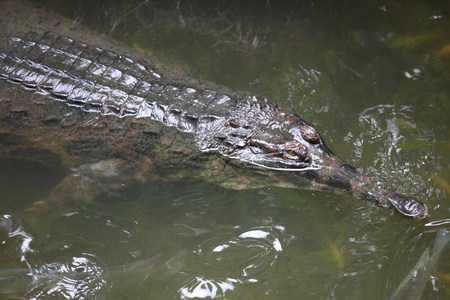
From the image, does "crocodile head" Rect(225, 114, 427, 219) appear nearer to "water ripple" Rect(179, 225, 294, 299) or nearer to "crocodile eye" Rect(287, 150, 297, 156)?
"crocodile eye" Rect(287, 150, 297, 156)

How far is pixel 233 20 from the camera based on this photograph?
427 centimetres

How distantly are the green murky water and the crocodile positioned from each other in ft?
0.64

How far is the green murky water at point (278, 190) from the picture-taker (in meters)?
2.83

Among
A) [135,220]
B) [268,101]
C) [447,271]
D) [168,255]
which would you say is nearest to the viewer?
[447,271]

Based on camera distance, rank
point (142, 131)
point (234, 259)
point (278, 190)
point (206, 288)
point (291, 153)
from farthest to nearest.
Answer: point (278, 190), point (142, 131), point (291, 153), point (234, 259), point (206, 288)

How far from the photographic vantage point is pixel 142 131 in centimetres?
314

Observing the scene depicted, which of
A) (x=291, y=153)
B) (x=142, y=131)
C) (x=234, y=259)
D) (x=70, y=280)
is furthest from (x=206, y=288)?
(x=142, y=131)

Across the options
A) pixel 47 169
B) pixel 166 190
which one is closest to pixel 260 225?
pixel 166 190

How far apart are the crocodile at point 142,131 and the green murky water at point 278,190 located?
195 mm

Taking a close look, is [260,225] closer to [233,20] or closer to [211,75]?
[211,75]

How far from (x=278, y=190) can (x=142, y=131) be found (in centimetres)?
116

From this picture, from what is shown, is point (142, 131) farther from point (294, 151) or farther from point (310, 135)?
point (310, 135)

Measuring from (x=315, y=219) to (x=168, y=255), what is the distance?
1.13m

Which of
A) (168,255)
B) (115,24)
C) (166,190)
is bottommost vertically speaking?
(168,255)
